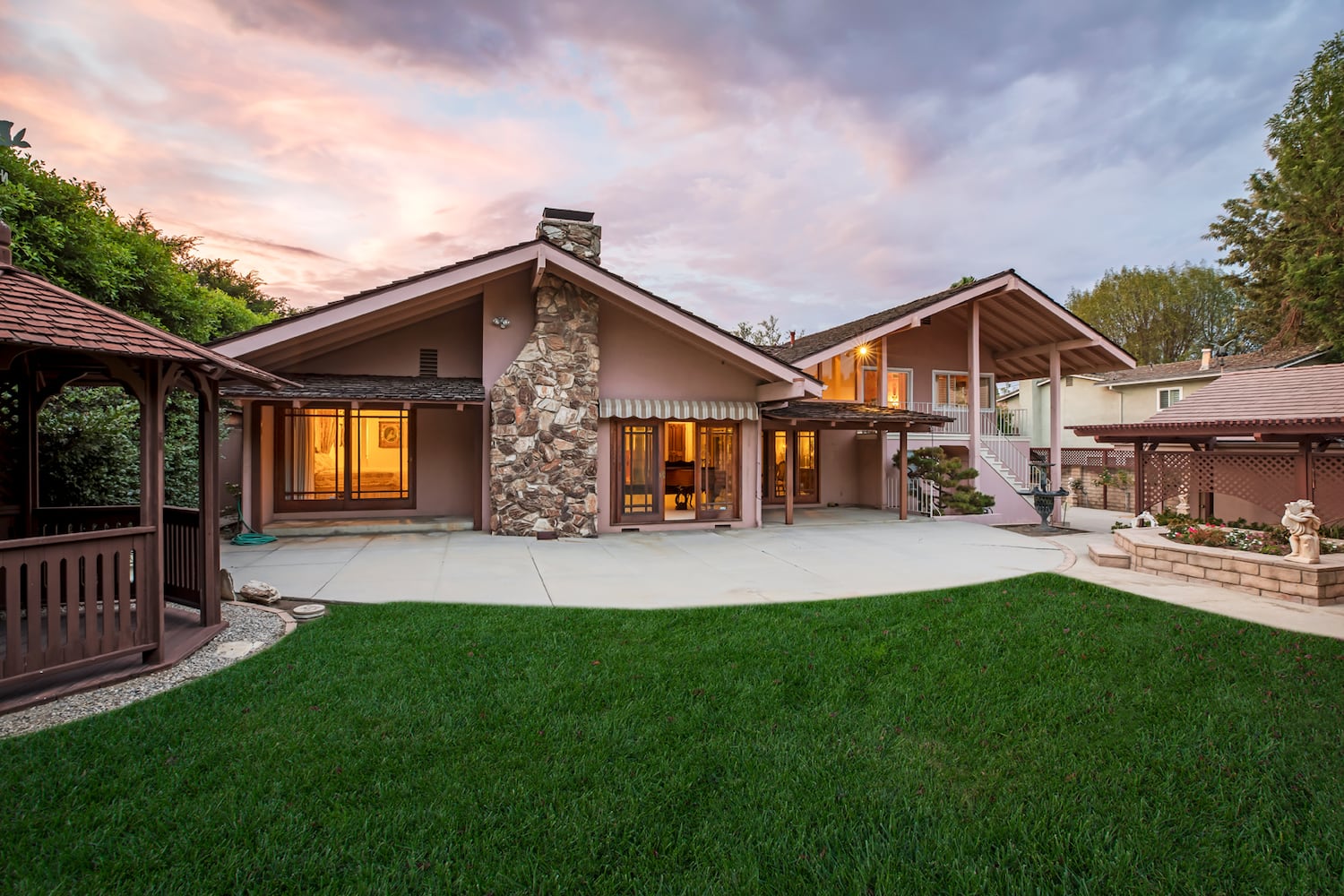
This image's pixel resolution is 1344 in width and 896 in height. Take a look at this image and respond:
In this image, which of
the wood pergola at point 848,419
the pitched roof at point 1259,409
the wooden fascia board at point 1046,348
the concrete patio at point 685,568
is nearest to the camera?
the concrete patio at point 685,568

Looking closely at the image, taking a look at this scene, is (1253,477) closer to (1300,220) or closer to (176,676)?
(176,676)

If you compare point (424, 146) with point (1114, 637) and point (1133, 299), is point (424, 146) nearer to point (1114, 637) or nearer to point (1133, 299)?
point (1114, 637)

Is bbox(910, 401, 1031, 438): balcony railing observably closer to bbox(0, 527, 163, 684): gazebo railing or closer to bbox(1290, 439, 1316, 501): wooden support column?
bbox(1290, 439, 1316, 501): wooden support column

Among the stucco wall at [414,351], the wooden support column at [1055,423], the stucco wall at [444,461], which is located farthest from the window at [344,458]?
the wooden support column at [1055,423]

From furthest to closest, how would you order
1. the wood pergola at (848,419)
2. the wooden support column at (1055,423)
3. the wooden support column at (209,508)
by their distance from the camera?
the wooden support column at (1055,423) < the wood pergola at (848,419) < the wooden support column at (209,508)

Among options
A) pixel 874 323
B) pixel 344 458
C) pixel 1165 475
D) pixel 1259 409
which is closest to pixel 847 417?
pixel 874 323

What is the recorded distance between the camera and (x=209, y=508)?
570 cm

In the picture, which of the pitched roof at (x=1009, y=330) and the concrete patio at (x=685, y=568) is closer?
the concrete patio at (x=685, y=568)

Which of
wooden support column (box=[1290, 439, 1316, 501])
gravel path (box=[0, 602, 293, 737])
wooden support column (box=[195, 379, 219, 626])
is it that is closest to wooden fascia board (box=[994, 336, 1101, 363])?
wooden support column (box=[1290, 439, 1316, 501])

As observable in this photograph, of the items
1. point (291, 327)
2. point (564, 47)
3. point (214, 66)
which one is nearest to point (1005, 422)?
point (564, 47)

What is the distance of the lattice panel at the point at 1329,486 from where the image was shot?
9.65 meters

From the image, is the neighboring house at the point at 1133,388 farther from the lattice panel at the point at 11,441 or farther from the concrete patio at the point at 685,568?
the lattice panel at the point at 11,441

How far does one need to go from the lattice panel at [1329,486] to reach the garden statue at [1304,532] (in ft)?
10.0

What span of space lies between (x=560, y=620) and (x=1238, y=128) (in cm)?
3474
